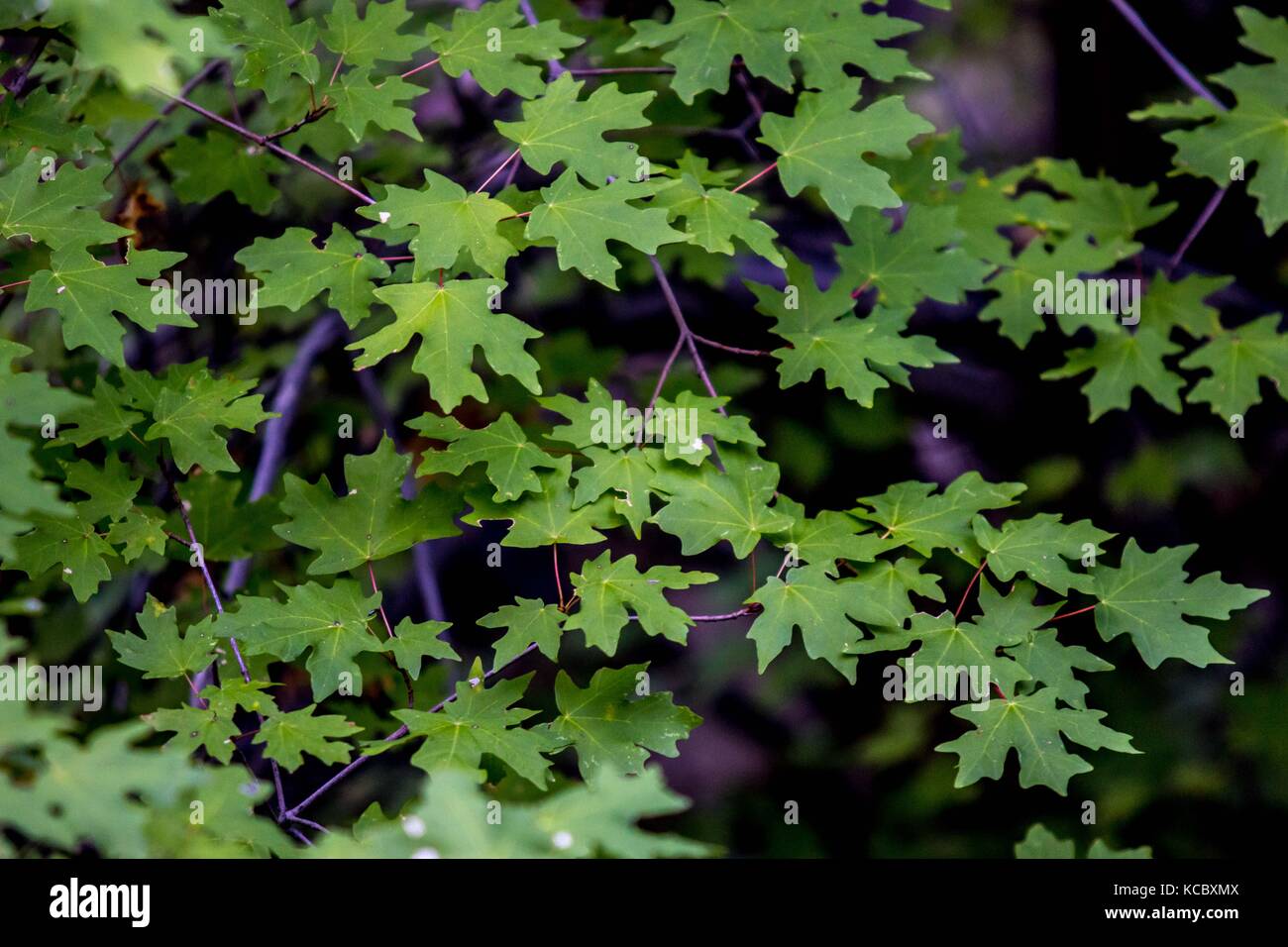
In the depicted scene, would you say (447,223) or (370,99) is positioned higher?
(370,99)

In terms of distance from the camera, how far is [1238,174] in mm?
2775

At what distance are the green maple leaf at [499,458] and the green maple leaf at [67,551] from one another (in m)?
0.65

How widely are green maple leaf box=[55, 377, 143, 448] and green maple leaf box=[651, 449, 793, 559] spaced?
3.53 ft

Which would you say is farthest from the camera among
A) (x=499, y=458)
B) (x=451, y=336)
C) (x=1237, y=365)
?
(x=1237, y=365)

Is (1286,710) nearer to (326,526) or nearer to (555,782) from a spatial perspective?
(555,782)

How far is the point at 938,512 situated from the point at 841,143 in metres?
0.76

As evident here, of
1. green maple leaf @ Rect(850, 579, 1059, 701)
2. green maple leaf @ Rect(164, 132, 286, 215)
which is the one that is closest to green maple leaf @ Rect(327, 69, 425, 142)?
green maple leaf @ Rect(164, 132, 286, 215)

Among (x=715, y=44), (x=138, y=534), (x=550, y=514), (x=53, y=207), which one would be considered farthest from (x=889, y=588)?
(x=53, y=207)

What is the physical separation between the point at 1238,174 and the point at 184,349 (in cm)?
297

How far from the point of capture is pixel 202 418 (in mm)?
2264

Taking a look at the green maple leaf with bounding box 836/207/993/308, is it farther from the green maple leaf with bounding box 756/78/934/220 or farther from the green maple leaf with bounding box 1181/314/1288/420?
the green maple leaf with bounding box 1181/314/1288/420

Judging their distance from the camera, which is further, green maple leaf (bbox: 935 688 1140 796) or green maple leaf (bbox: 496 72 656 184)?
green maple leaf (bbox: 496 72 656 184)

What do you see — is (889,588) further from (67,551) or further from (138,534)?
(67,551)

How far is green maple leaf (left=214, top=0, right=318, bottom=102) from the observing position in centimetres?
220
